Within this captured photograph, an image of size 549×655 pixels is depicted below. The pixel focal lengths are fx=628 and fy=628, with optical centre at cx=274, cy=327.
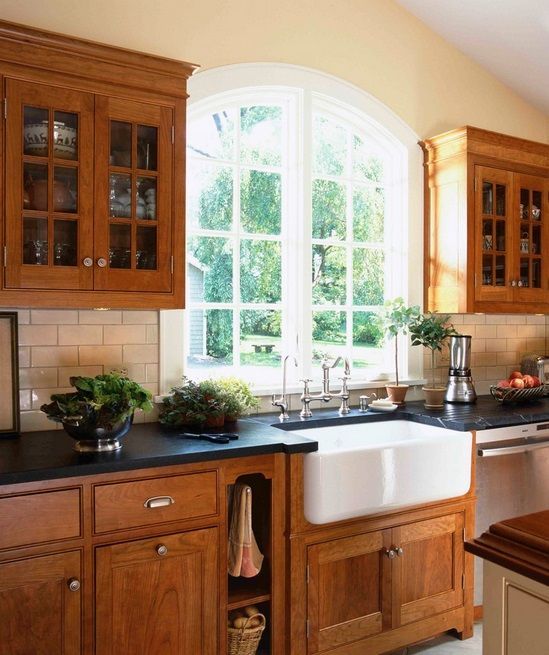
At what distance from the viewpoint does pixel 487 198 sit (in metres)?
3.61

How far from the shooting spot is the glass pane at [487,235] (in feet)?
11.8

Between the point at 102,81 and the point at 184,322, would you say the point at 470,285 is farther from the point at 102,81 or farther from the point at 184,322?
the point at 102,81

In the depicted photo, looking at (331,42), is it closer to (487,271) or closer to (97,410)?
(487,271)

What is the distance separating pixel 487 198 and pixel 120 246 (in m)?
2.18

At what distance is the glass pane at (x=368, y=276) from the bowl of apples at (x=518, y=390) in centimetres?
85

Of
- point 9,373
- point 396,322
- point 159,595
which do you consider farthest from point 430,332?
point 9,373

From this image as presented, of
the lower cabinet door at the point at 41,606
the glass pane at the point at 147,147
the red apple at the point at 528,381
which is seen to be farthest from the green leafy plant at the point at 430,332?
the lower cabinet door at the point at 41,606

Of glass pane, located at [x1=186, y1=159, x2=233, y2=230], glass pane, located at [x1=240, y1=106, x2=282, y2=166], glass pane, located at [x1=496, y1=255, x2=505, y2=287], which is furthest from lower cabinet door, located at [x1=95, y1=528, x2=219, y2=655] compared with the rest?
glass pane, located at [x1=496, y1=255, x2=505, y2=287]

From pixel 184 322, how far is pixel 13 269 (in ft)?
3.16

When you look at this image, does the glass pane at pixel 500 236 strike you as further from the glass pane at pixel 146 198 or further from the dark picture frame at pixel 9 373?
the dark picture frame at pixel 9 373

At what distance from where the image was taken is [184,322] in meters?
3.08

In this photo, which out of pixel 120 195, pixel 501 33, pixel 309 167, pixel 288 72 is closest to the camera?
pixel 120 195

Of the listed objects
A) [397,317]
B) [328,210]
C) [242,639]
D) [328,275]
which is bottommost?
[242,639]

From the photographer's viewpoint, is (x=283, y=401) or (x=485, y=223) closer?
(x=283, y=401)
